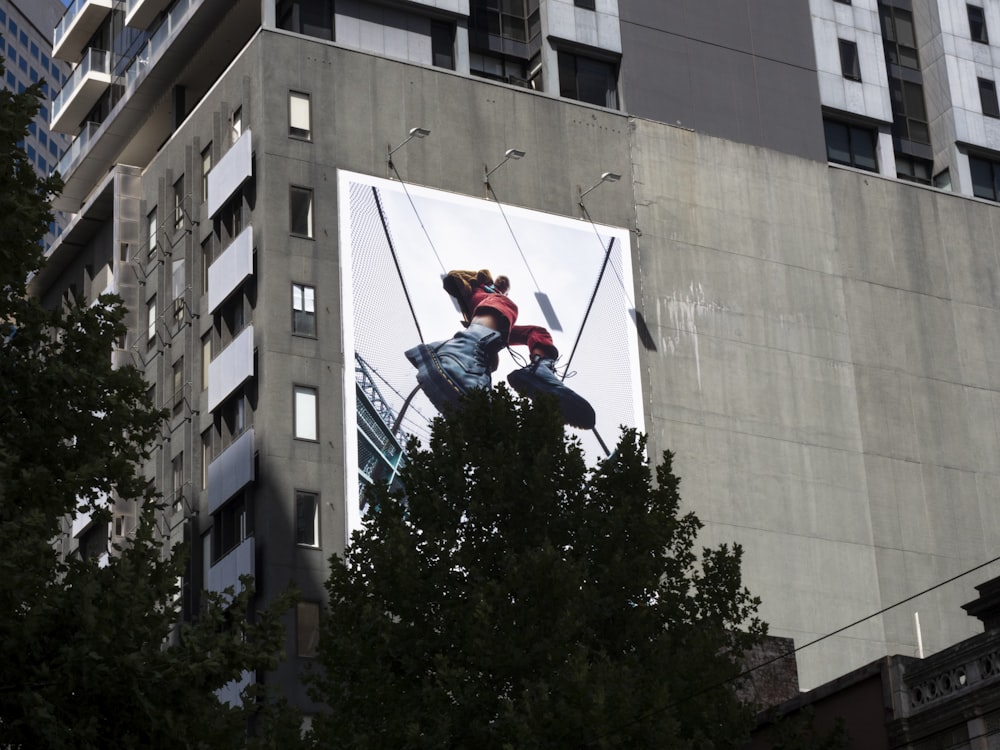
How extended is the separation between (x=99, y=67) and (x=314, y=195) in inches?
786

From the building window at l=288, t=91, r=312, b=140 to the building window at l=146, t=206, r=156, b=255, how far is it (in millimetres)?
9769

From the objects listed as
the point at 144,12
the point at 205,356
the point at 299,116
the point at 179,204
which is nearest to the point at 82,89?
the point at 144,12

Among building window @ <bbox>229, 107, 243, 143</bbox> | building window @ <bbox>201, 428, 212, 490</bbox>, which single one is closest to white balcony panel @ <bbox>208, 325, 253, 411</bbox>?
building window @ <bbox>201, 428, 212, 490</bbox>

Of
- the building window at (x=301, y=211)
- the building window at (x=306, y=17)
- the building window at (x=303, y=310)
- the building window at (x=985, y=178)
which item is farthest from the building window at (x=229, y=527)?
the building window at (x=985, y=178)

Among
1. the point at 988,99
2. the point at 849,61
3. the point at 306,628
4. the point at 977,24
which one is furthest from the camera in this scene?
the point at 977,24

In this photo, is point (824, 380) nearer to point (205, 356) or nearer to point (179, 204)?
point (205, 356)

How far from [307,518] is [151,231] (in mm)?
18197

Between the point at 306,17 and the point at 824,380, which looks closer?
the point at 306,17

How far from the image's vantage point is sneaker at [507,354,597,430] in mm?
66500

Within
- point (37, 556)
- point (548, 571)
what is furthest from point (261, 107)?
point (37, 556)

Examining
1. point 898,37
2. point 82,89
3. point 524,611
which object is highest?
point 898,37

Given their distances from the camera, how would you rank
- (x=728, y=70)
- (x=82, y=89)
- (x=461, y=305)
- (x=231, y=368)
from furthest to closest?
(x=82, y=89) → (x=728, y=70) → (x=461, y=305) → (x=231, y=368)

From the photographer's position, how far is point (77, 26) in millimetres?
83812

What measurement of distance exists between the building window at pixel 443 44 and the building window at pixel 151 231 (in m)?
12.5
